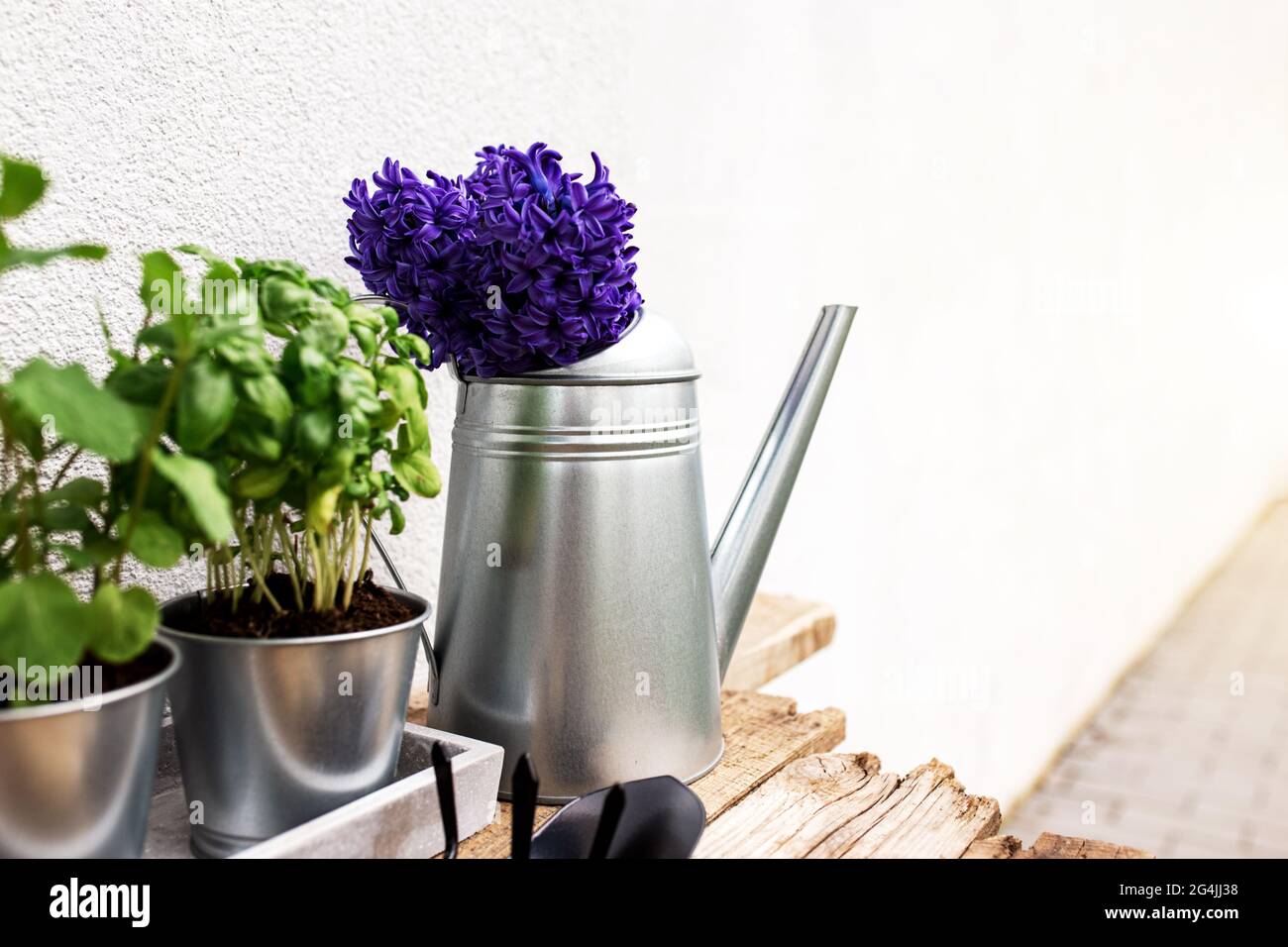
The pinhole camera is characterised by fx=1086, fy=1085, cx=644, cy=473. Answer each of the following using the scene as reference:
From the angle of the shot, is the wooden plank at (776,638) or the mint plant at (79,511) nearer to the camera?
the mint plant at (79,511)

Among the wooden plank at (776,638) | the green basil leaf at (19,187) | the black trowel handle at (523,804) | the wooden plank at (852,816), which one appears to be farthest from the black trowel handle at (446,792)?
the wooden plank at (776,638)

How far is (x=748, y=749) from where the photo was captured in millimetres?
699

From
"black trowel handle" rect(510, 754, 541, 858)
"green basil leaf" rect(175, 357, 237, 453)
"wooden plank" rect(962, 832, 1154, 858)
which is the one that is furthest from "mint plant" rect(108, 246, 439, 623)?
"wooden plank" rect(962, 832, 1154, 858)

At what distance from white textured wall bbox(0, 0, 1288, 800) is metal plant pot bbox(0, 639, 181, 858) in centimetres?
27

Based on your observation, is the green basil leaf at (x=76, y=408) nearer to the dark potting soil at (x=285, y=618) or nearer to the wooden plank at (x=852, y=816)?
the dark potting soil at (x=285, y=618)

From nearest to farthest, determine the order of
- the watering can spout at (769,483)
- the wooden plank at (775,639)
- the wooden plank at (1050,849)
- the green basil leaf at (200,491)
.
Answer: the green basil leaf at (200,491) → the wooden plank at (1050,849) → the watering can spout at (769,483) → the wooden plank at (775,639)

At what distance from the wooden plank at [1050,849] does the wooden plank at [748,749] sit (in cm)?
13

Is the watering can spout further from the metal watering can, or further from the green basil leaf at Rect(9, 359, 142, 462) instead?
the green basil leaf at Rect(9, 359, 142, 462)

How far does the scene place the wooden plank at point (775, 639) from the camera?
93cm

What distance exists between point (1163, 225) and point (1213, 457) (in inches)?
42.1

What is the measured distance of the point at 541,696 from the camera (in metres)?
0.59

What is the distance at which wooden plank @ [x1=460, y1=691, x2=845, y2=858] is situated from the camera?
57 cm

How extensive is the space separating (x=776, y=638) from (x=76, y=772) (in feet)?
2.31

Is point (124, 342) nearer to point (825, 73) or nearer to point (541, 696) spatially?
point (541, 696)
